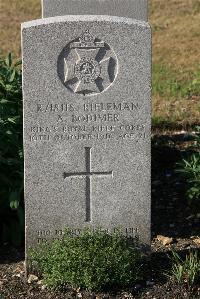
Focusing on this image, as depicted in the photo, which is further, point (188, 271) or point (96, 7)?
point (96, 7)

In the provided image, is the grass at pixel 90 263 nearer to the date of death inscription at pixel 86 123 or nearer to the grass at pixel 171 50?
the date of death inscription at pixel 86 123

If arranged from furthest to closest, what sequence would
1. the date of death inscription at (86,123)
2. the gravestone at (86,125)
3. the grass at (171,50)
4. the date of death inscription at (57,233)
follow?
the grass at (171,50)
the date of death inscription at (57,233)
the date of death inscription at (86,123)
the gravestone at (86,125)

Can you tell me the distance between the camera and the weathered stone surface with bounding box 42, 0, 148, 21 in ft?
25.0

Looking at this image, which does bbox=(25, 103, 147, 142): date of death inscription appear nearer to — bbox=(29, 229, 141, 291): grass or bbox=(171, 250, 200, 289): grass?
bbox=(29, 229, 141, 291): grass

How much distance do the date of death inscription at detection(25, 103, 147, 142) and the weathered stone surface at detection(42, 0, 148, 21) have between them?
2634 mm

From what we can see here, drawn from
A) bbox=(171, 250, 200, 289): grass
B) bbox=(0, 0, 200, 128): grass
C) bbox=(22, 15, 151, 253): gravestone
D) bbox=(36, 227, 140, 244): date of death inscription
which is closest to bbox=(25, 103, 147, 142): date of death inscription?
bbox=(22, 15, 151, 253): gravestone

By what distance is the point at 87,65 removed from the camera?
514 centimetres

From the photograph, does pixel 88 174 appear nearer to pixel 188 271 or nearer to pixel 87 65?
pixel 87 65

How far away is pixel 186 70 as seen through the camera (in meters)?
11.8

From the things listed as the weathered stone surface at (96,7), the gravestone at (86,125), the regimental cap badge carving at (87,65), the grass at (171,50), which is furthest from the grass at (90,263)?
the grass at (171,50)

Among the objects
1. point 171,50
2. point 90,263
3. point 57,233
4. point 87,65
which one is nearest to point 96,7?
point 87,65

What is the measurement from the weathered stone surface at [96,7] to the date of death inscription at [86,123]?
263 cm

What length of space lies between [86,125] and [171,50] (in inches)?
320

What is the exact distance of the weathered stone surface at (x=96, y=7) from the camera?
7609 millimetres
